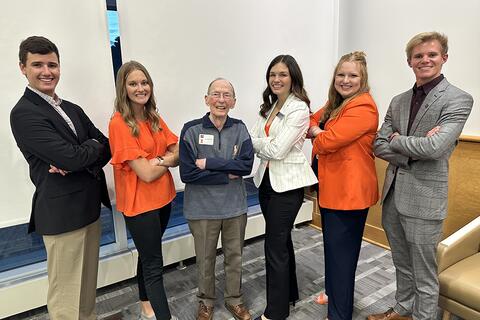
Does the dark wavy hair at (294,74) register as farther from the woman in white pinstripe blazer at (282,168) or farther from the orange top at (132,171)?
the orange top at (132,171)

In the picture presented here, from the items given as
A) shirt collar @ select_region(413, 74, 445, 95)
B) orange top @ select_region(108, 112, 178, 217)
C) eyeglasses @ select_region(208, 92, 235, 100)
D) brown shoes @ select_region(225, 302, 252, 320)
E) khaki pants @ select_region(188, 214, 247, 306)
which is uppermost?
shirt collar @ select_region(413, 74, 445, 95)

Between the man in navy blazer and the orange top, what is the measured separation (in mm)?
109

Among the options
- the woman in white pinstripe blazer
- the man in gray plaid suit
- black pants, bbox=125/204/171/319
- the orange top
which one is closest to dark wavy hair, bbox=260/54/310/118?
the woman in white pinstripe blazer

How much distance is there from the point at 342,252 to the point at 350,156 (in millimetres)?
583

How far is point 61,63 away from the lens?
2.08 m

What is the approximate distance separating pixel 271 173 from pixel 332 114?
1.64 feet

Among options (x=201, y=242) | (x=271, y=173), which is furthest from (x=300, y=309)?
(x=271, y=173)

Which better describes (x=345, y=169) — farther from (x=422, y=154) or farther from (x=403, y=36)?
(x=403, y=36)

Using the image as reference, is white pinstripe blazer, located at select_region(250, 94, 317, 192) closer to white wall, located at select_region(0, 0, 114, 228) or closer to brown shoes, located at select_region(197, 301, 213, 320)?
brown shoes, located at select_region(197, 301, 213, 320)

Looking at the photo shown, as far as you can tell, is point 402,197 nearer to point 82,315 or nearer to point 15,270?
point 82,315

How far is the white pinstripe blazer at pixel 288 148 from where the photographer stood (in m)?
1.81

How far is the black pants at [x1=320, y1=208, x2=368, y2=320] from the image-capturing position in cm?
185

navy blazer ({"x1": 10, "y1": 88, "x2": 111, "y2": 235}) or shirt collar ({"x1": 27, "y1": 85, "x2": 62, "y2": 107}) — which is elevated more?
shirt collar ({"x1": 27, "y1": 85, "x2": 62, "y2": 107})

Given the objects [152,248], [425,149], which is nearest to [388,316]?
[425,149]
